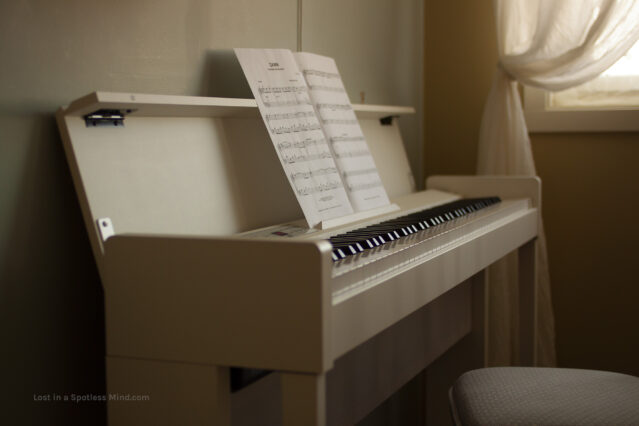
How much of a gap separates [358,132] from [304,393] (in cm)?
102

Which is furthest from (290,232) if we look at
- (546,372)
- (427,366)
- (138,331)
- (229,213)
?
(427,366)

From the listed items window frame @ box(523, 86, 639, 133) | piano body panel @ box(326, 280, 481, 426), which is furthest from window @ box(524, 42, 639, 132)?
piano body panel @ box(326, 280, 481, 426)

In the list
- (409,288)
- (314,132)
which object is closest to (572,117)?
(314,132)

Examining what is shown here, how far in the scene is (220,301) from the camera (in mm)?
1022

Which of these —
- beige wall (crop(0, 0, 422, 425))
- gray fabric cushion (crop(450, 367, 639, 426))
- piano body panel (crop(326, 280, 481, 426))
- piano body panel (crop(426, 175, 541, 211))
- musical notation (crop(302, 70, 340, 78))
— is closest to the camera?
beige wall (crop(0, 0, 422, 425))

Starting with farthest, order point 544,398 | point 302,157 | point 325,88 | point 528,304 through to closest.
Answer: point 528,304, point 325,88, point 302,157, point 544,398

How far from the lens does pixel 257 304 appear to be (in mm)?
1005

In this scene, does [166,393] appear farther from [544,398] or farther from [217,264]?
[544,398]

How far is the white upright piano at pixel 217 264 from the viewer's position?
993mm

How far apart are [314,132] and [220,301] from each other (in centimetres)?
70

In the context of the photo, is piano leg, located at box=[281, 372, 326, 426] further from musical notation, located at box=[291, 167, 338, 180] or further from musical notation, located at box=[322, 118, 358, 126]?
musical notation, located at box=[322, 118, 358, 126]

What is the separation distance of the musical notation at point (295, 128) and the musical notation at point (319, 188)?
13 centimetres

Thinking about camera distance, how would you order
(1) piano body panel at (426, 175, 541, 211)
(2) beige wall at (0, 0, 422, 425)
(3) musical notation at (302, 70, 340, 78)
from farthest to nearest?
(1) piano body panel at (426, 175, 541, 211) < (3) musical notation at (302, 70, 340, 78) < (2) beige wall at (0, 0, 422, 425)

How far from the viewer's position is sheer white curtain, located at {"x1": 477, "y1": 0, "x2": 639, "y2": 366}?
239 centimetres
